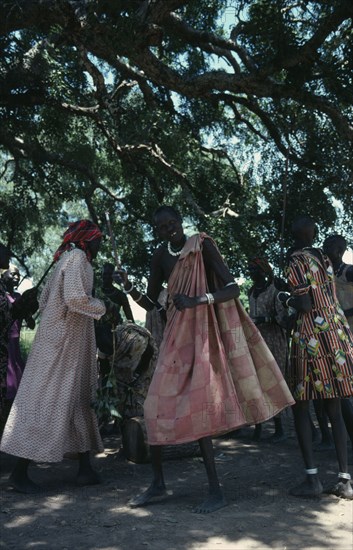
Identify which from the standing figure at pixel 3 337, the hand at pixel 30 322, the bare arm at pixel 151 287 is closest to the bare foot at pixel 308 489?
the bare arm at pixel 151 287

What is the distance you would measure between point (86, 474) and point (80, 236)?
184cm

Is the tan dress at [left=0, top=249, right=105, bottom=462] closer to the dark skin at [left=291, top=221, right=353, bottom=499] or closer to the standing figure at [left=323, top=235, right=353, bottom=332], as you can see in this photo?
the dark skin at [left=291, top=221, right=353, bottom=499]

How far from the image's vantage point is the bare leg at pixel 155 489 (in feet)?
14.3

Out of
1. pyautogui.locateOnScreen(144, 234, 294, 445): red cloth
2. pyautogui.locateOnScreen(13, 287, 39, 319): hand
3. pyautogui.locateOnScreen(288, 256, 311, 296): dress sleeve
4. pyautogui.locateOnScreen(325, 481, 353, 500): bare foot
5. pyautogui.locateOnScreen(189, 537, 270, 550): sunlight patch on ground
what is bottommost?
pyautogui.locateOnScreen(189, 537, 270, 550): sunlight patch on ground

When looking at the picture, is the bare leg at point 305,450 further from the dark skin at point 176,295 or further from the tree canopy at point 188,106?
the tree canopy at point 188,106

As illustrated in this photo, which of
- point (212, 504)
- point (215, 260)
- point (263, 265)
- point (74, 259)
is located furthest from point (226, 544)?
point (263, 265)

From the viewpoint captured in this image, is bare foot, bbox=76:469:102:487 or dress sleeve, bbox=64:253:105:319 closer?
dress sleeve, bbox=64:253:105:319

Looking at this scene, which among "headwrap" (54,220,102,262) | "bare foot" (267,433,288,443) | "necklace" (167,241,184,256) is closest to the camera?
"necklace" (167,241,184,256)

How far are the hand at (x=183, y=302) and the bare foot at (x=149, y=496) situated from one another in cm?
129

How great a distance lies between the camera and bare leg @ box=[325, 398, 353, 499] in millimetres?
4441

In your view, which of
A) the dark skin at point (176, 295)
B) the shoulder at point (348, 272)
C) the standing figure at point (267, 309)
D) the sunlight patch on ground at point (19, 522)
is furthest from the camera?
the standing figure at point (267, 309)

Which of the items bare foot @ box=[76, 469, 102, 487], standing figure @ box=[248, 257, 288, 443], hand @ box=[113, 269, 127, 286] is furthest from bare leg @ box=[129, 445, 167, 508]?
standing figure @ box=[248, 257, 288, 443]

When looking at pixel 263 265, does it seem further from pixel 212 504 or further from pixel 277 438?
pixel 212 504

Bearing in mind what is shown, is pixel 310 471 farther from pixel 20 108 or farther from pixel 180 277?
pixel 20 108
